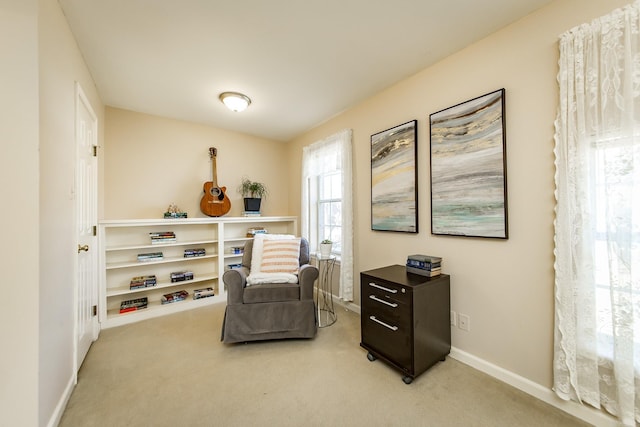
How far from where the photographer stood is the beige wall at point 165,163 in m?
2.92

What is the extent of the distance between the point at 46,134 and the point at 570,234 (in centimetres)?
288

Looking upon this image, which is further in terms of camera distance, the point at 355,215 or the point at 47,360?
the point at 355,215

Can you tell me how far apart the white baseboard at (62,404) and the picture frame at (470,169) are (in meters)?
2.68

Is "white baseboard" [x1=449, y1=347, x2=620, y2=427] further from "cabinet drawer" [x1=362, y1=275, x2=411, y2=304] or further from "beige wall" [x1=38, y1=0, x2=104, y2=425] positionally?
"beige wall" [x1=38, y1=0, x2=104, y2=425]

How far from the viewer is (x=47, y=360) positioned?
1.29 m

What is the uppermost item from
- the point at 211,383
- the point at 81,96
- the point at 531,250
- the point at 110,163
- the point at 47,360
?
the point at 81,96

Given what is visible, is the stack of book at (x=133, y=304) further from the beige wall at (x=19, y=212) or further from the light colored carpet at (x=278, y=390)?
the beige wall at (x=19, y=212)

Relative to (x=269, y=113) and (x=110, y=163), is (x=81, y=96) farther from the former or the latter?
(x=269, y=113)

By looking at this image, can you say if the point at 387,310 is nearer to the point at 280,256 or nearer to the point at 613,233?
the point at 280,256

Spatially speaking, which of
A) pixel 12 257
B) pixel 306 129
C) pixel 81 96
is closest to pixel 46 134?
pixel 12 257

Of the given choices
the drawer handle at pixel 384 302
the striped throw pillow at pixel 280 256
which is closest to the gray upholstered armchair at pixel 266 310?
the striped throw pillow at pixel 280 256

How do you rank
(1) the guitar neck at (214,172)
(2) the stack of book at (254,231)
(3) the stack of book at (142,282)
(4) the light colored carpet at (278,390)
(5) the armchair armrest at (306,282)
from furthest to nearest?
1. (2) the stack of book at (254,231)
2. (1) the guitar neck at (214,172)
3. (3) the stack of book at (142,282)
4. (5) the armchair armrest at (306,282)
5. (4) the light colored carpet at (278,390)

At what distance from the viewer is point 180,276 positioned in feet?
10.2

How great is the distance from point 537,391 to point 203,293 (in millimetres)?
3292
